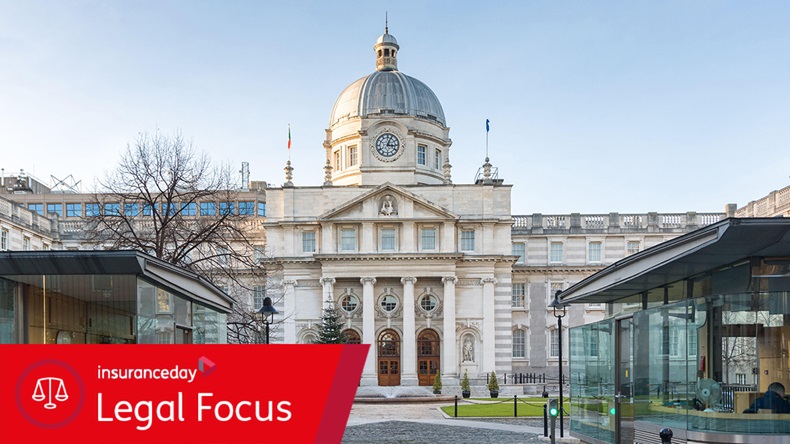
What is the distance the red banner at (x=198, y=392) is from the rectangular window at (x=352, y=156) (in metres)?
57.1

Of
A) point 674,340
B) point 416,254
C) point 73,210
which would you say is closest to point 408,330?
point 416,254

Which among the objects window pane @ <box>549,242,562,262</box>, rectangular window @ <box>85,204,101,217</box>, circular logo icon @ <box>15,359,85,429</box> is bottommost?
circular logo icon @ <box>15,359,85,429</box>

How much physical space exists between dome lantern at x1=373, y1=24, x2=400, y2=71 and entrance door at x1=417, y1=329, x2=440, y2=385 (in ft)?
82.2

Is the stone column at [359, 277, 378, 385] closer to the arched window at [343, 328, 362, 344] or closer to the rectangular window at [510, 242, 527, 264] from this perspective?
the arched window at [343, 328, 362, 344]

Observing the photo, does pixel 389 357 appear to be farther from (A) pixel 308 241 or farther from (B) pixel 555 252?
(B) pixel 555 252

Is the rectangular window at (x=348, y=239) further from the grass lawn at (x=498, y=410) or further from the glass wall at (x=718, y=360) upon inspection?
the glass wall at (x=718, y=360)

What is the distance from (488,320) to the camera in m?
60.3

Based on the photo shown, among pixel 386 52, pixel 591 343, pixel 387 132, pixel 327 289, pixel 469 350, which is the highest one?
pixel 386 52

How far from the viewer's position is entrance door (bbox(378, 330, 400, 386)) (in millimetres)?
59938

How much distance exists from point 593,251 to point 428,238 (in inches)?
644

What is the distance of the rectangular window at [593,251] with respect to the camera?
6788 centimetres

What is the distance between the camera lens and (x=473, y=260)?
198 feet

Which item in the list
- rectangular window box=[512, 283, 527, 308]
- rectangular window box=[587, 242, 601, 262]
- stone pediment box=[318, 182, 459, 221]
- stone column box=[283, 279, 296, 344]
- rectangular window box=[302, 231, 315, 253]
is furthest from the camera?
rectangular window box=[587, 242, 601, 262]

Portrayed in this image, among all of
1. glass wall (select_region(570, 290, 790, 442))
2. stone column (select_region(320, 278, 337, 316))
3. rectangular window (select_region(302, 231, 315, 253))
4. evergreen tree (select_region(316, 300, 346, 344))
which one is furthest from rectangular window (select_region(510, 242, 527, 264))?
glass wall (select_region(570, 290, 790, 442))
